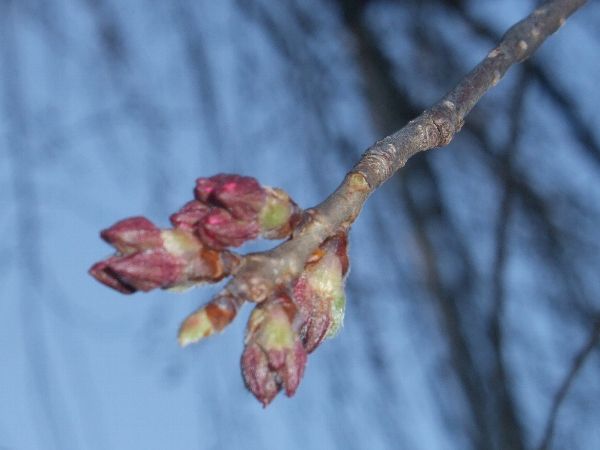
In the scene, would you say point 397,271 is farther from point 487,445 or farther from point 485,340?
point 487,445

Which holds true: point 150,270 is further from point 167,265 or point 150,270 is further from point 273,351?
point 273,351

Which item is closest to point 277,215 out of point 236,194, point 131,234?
point 236,194

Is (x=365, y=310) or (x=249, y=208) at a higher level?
(x=365, y=310)

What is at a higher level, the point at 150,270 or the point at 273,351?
the point at 150,270

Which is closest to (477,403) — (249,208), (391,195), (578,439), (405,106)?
(578,439)

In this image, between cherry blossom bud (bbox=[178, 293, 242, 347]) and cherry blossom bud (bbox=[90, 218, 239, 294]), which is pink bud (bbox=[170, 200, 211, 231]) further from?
cherry blossom bud (bbox=[178, 293, 242, 347])
